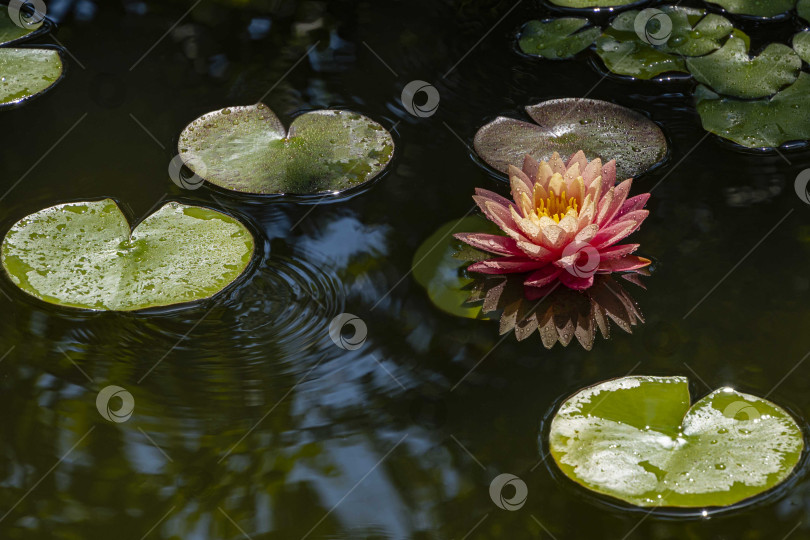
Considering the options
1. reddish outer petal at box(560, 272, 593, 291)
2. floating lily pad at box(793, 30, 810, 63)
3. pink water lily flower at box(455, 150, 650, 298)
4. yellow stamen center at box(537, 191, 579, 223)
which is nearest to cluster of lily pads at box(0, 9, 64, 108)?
pink water lily flower at box(455, 150, 650, 298)

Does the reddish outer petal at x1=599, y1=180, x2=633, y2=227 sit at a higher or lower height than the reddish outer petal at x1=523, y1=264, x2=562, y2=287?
higher

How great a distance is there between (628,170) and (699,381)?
721 millimetres

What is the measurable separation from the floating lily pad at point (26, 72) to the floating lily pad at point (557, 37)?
1.56 m

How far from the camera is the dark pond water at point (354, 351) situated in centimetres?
155

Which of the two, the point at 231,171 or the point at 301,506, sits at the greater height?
the point at 231,171

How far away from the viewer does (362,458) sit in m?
1.63

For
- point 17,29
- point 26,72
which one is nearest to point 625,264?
point 26,72

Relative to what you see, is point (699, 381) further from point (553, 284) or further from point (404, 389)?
point (404, 389)

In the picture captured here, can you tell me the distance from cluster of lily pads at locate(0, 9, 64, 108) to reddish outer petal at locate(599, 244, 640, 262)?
6.06 feet

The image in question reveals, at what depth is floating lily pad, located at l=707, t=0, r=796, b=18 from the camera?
280 centimetres

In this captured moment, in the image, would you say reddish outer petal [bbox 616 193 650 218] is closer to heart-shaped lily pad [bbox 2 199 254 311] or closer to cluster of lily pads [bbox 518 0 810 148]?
cluster of lily pads [bbox 518 0 810 148]

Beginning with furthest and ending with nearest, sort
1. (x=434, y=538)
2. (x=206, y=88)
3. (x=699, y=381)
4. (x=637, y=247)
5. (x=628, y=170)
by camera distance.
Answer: (x=206, y=88)
(x=628, y=170)
(x=637, y=247)
(x=699, y=381)
(x=434, y=538)

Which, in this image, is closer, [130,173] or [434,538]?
[434,538]

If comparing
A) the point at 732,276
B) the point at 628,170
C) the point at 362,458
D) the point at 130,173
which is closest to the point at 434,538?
the point at 362,458
